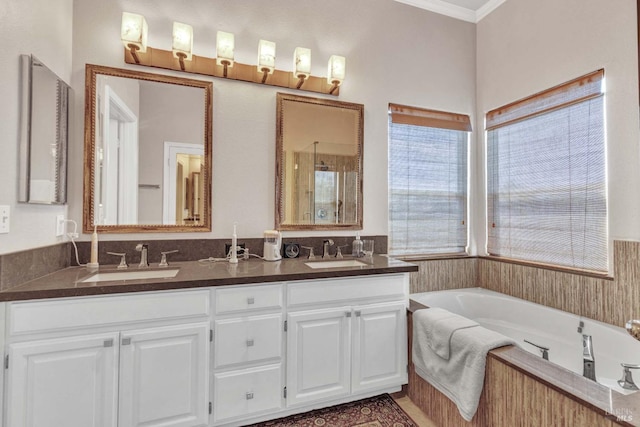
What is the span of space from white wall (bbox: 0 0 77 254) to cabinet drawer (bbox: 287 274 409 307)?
4.23 feet

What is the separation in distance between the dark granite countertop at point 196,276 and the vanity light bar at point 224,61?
129cm

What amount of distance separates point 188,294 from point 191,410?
589mm

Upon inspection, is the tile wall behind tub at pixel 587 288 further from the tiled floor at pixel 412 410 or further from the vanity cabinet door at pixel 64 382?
the vanity cabinet door at pixel 64 382

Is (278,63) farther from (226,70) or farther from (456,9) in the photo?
(456,9)

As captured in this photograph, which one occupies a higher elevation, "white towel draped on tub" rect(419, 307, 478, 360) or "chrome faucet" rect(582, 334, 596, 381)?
"white towel draped on tub" rect(419, 307, 478, 360)

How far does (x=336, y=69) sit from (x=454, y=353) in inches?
80.8

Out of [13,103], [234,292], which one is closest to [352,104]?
[234,292]

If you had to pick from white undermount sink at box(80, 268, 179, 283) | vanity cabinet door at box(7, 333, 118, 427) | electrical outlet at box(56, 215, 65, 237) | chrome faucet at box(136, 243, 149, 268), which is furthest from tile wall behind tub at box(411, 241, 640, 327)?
electrical outlet at box(56, 215, 65, 237)

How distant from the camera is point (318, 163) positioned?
2406 millimetres

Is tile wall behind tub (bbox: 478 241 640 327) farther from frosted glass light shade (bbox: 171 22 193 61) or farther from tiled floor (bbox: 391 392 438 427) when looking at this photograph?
frosted glass light shade (bbox: 171 22 193 61)

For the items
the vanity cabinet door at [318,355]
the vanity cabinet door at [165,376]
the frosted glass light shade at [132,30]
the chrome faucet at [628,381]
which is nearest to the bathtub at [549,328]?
the chrome faucet at [628,381]

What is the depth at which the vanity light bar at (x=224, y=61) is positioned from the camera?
1906mm

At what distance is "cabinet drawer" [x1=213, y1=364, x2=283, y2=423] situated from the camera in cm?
163

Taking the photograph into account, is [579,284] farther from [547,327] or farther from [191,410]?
[191,410]
